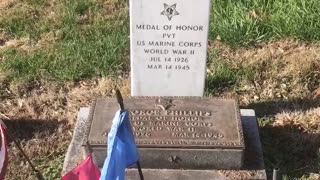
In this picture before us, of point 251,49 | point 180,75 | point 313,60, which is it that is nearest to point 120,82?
point 180,75

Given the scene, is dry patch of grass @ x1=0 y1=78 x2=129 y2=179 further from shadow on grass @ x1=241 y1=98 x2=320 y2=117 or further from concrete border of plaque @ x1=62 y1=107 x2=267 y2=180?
shadow on grass @ x1=241 y1=98 x2=320 y2=117

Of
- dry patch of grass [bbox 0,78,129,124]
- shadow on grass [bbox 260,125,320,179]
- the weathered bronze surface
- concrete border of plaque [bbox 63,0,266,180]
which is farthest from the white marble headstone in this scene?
shadow on grass [bbox 260,125,320,179]

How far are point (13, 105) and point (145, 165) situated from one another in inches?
51.5

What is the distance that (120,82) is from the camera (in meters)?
4.94

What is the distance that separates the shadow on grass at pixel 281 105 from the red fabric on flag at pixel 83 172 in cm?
174

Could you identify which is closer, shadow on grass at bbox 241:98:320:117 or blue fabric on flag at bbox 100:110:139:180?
blue fabric on flag at bbox 100:110:139:180

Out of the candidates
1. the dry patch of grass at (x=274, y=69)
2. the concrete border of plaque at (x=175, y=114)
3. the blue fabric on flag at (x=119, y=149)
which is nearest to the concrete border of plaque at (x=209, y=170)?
the concrete border of plaque at (x=175, y=114)

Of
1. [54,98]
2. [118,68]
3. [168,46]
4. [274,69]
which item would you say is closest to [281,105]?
[274,69]

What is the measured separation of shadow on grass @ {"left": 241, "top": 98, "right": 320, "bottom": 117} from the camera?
4645mm

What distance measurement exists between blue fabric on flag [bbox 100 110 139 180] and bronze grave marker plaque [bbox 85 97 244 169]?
0.79 m

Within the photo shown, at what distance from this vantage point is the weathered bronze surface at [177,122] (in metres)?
3.80

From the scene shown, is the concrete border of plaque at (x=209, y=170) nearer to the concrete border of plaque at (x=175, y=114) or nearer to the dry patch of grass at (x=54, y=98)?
the concrete border of plaque at (x=175, y=114)

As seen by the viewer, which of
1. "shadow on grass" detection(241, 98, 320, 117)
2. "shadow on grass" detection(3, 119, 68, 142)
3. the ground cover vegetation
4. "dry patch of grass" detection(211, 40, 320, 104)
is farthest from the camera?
"dry patch of grass" detection(211, 40, 320, 104)

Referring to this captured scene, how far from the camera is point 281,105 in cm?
470
